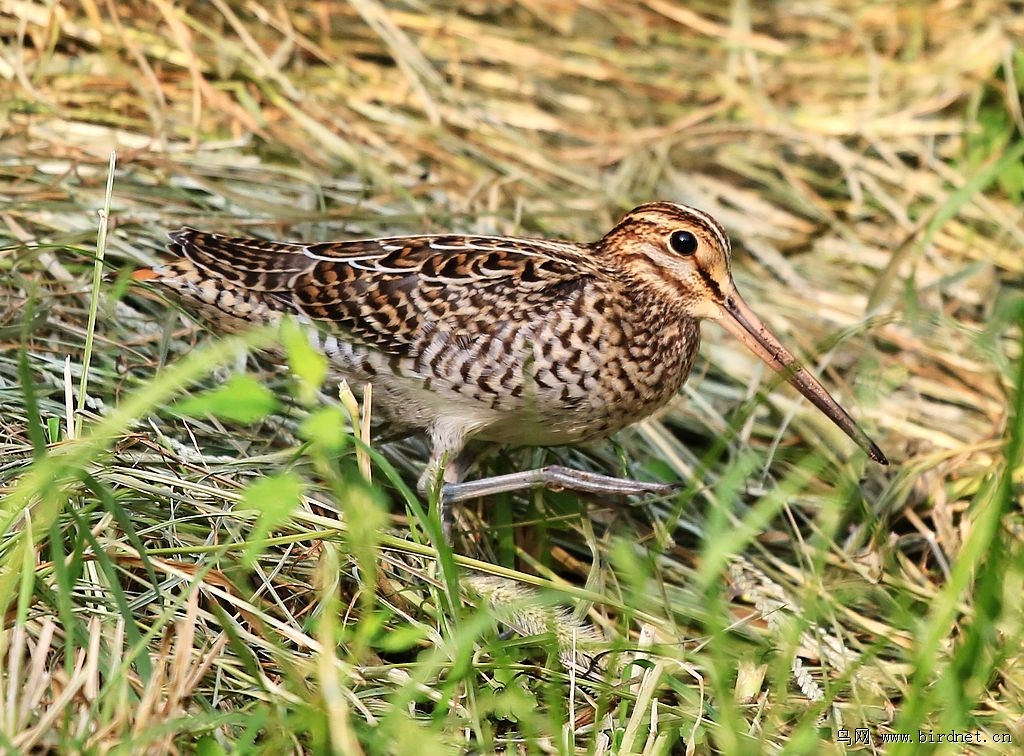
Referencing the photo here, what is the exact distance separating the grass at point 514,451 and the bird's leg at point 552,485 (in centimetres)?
13

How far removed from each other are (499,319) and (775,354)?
780 mm

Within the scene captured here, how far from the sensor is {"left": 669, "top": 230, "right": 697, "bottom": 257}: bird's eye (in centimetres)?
337

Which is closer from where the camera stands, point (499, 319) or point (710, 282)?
point (499, 319)

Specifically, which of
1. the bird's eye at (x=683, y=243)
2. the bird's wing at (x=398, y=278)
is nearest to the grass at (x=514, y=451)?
the bird's wing at (x=398, y=278)

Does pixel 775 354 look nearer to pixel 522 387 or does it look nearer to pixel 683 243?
pixel 683 243

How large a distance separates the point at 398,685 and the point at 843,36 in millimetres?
4147

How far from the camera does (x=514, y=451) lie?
146 inches

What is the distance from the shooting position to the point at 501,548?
3.31m

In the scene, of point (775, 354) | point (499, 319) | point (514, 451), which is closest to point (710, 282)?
point (775, 354)

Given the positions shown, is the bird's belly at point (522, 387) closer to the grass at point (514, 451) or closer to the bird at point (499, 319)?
the bird at point (499, 319)

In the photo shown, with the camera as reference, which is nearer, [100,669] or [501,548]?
[100,669]

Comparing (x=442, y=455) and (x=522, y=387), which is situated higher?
(x=522, y=387)

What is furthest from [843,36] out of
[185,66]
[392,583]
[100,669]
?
[100,669]

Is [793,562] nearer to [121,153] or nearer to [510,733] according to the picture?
[510,733]
